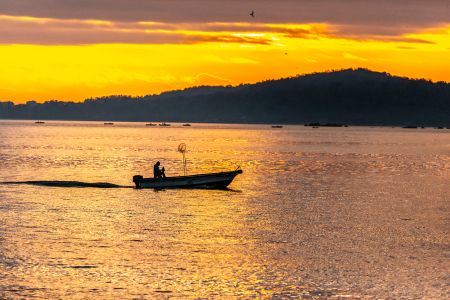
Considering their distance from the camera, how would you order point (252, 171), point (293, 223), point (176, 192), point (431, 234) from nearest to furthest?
point (431, 234)
point (293, 223)
point (176, 192)
point (252, 171)

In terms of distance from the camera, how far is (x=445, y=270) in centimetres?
3856

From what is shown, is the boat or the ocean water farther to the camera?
the boat

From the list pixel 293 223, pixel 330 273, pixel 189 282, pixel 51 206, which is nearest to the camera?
pixel 189 282

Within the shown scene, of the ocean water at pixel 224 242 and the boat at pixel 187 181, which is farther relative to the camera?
the boat at pixel 187 181

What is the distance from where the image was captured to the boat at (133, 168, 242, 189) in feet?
248

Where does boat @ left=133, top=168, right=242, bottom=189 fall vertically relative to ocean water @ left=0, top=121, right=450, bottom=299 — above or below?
above

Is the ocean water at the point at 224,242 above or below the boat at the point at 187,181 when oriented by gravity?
below

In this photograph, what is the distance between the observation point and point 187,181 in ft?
250

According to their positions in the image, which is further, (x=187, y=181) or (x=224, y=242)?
(x=187, y=181)

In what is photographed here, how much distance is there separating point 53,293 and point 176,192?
41107 mm

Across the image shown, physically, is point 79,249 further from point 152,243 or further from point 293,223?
point 293,223

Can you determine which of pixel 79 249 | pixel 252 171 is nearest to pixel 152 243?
pixel 79 249

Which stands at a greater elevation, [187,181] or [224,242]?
[187,181]

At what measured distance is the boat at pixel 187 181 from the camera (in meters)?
75.7
